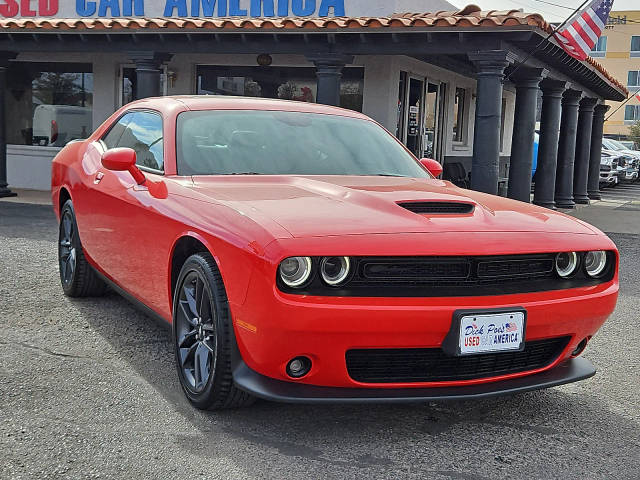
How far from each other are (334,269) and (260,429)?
0.78m

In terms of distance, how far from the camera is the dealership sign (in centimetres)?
1340

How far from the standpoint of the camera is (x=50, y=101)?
14578 mm

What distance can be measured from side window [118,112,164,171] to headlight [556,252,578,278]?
6.65ft

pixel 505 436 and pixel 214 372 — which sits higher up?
pixel 214 372

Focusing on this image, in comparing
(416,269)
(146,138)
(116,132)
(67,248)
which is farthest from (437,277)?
(67,248)

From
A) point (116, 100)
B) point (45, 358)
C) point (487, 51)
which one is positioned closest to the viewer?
point (45, 358)

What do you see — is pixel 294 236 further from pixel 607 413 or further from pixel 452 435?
pixel 607 413

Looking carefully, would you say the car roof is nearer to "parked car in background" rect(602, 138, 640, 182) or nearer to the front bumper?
the front bumper

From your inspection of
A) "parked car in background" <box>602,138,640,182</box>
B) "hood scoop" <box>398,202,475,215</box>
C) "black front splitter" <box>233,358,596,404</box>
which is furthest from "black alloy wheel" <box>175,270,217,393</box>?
"parked car in background" <box>602,138,640,182</box>

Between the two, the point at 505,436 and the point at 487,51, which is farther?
the point at 487,51

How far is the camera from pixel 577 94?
52.4ft

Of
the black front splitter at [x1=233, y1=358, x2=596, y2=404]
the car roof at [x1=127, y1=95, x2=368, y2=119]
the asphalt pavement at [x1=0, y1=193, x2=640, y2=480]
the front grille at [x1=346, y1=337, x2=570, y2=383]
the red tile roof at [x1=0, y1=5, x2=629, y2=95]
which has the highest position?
the red tile roof at [x1=0, y1=5, x2=629, y2=95]

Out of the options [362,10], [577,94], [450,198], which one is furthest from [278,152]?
[577,94]

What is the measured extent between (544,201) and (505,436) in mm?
11624
